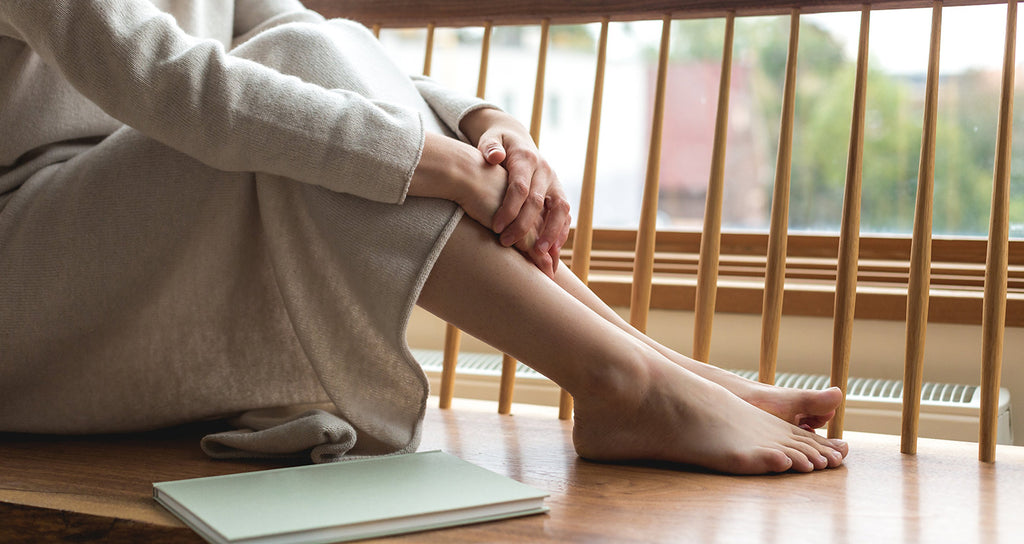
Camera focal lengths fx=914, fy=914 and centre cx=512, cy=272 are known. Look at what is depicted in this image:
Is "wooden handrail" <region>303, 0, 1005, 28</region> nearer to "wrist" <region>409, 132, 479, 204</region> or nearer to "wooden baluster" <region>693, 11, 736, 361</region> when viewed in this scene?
"wooden baluster" <region>693, 11, 736, 361</region>

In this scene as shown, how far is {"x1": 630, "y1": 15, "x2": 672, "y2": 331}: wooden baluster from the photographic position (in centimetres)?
114

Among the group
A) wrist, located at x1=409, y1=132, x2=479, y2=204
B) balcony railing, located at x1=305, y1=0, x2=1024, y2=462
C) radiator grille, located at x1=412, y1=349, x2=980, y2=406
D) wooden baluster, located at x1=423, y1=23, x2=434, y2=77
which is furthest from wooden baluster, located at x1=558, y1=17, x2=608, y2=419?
wrist, located at x1=409, y1=132, x2=479, y2=204

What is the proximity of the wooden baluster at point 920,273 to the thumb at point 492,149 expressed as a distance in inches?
18.8

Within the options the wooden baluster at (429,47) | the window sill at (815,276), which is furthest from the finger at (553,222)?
the window sill at (815,276)

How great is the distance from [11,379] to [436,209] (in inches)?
18.5

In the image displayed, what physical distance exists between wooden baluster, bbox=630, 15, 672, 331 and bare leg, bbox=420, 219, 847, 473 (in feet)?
0.86

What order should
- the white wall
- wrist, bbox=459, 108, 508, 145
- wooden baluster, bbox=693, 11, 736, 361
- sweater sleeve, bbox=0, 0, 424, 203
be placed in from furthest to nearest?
the white wall → wooden baluster, bbox=693, 11, 736, 361 → wrist, bbox=459, 108, 508, 145 → sweater sleeve, bbox=0, 0, 424, 203

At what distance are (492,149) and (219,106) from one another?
25 centimetres

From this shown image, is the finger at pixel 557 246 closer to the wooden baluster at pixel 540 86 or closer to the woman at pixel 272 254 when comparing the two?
the woman at pixel 272 254

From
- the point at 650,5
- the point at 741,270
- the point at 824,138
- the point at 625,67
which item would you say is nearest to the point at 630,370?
the point at 650,5

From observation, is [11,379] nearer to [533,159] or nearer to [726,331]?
[533,159]

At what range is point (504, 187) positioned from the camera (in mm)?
857

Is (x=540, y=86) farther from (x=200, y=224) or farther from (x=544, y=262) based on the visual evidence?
(x=200, y=224)

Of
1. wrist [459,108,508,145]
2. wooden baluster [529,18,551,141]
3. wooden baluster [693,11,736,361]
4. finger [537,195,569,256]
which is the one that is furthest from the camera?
wooden baluster [529,18,551,141]
